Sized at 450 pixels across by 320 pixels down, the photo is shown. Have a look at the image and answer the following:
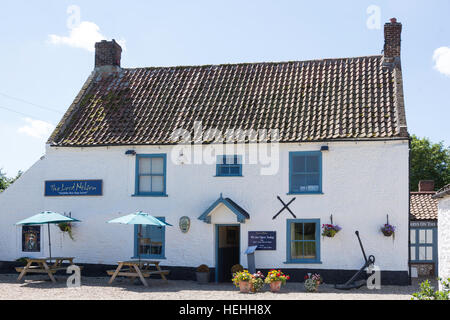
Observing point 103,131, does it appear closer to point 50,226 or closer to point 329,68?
point 50,226

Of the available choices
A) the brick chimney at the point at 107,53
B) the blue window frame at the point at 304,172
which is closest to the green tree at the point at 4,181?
the brick chimney at the point at 107,53

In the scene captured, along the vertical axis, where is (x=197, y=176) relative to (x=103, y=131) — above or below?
below

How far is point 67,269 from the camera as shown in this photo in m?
18.5

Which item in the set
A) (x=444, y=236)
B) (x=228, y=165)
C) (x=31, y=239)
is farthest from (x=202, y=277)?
(x=444, y=236)

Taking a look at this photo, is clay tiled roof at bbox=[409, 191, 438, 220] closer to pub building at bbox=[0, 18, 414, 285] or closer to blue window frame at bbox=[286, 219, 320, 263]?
pub building at bbox=[0, 18, 414, 285]

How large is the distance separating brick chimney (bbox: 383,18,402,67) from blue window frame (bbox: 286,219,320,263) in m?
6.75

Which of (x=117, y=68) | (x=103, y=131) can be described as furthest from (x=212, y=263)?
(x=117, y=68)

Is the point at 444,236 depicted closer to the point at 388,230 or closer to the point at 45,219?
the point at 388,230

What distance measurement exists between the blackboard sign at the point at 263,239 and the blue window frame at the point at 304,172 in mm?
1594

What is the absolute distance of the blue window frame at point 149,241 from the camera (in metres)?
19.2

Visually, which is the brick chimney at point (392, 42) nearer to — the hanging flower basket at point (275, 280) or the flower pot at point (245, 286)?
the hanging flower basket at point (275, 280)

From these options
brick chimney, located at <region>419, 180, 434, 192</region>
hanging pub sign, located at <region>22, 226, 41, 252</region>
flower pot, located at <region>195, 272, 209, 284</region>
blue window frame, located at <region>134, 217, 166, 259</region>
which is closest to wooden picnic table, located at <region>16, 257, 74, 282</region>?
hanging pub sign, located at <region>22, 226, 41, 252</region>
